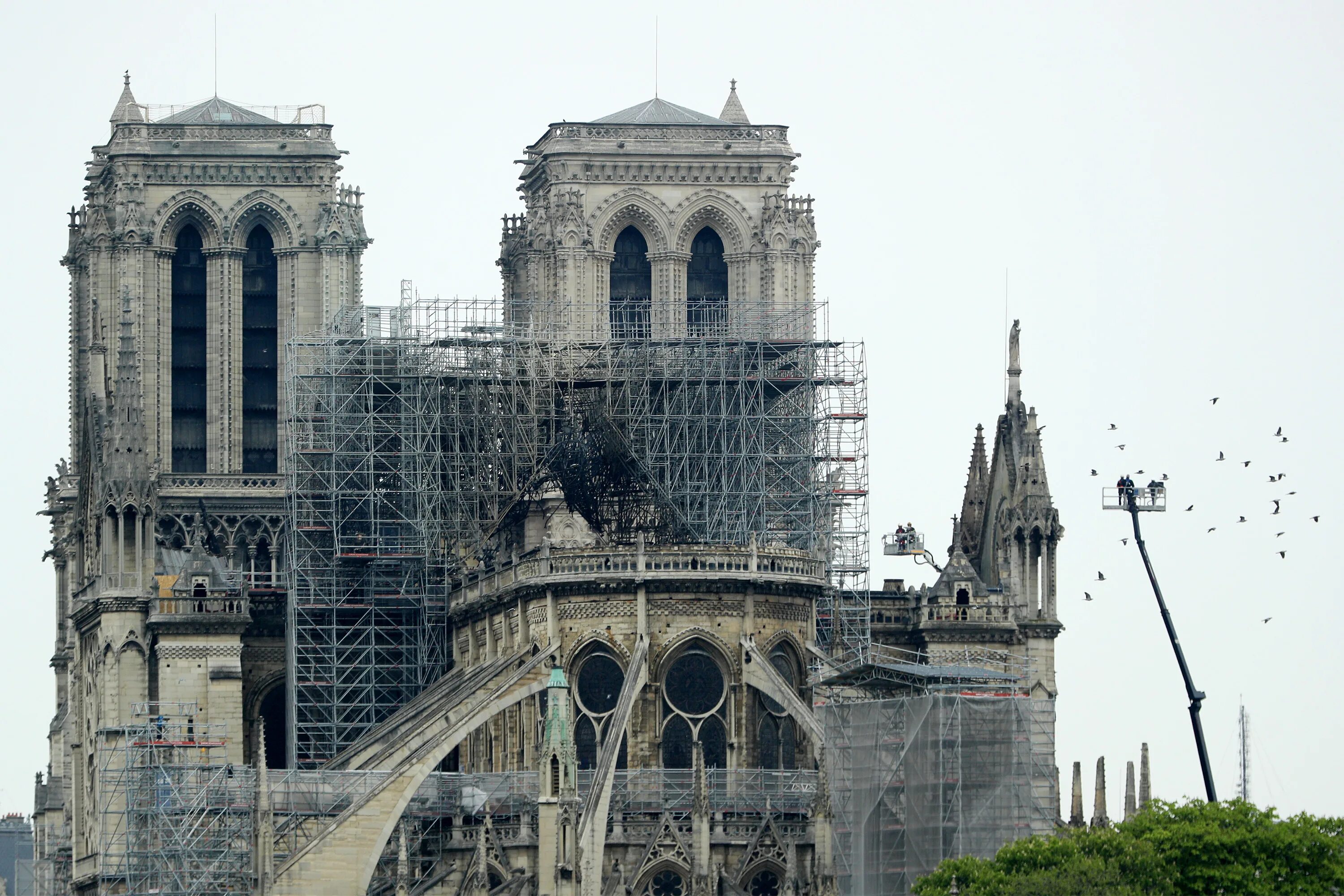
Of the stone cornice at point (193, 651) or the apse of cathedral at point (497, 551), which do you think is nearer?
the apse of cathedral at point (497, 551)

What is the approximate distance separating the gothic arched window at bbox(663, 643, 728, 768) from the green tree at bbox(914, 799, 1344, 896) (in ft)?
60.3

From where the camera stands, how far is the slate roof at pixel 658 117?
149125 millimetres

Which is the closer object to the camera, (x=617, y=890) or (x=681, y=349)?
(x=617, y=890)

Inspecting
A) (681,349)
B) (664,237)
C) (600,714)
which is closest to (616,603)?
(600,714)

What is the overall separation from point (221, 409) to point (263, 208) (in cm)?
728

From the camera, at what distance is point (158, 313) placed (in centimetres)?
15225

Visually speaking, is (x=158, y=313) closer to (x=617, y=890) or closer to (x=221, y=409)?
(x=221, y=409)

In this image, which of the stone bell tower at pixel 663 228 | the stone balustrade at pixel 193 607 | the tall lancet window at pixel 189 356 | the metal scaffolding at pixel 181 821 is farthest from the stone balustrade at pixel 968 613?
the tall lancet window at pixel 189 356

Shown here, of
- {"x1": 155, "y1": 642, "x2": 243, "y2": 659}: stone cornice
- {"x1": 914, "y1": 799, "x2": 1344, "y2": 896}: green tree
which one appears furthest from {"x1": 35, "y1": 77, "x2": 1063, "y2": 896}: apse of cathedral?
{"x1": 914, "y1": 799, "x2": 1344, "y2": 896}: green tree

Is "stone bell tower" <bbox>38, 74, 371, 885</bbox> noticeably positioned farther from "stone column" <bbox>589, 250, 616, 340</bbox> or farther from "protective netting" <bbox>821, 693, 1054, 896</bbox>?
"protective netting" <bbox>821, 693, 1054, 896</bbox>

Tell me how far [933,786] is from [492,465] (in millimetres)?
27103

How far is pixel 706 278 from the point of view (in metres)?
150

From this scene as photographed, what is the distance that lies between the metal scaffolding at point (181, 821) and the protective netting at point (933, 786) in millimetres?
18050

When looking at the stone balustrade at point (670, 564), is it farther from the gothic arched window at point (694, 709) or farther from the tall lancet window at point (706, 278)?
the tall lancet window at point (706, 278)
